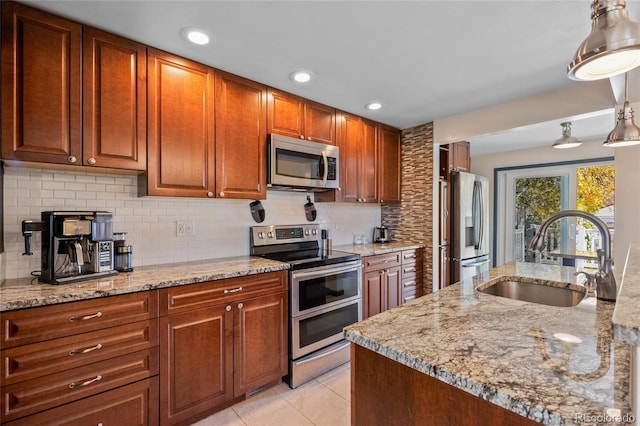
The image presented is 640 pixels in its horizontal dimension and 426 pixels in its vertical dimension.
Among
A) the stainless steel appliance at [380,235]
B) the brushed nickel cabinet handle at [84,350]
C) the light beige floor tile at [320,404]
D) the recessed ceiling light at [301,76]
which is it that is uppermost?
the recessed ceiling light at [301,76]

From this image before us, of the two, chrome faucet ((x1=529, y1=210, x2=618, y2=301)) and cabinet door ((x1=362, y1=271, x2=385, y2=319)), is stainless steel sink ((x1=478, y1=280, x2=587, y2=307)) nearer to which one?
chrome faucet ((x1=529, y1=210, x2=618, y2=301))

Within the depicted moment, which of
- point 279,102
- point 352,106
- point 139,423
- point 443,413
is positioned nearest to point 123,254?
point 139,423

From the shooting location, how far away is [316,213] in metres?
3.24

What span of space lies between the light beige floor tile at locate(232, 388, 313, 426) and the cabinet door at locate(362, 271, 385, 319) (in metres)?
1.07

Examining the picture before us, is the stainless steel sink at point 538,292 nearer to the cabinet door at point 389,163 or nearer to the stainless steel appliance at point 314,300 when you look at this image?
the stainless steel appliance at point 314,300

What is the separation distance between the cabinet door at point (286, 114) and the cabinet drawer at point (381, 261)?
1316 mm

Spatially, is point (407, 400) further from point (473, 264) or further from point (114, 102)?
point (473, 264)

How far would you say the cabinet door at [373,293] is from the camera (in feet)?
9.55

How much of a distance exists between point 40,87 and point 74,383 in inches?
58.4

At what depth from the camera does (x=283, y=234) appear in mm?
2904

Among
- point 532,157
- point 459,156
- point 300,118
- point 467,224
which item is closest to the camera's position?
point 300,118

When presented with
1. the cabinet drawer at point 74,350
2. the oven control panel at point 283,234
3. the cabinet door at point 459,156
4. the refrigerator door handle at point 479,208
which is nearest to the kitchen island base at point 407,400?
the cabinet drawer at point 74,350

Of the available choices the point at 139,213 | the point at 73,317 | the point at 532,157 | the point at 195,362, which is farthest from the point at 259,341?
the point at 532,157

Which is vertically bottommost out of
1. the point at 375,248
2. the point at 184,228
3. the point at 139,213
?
the point at 375,248
